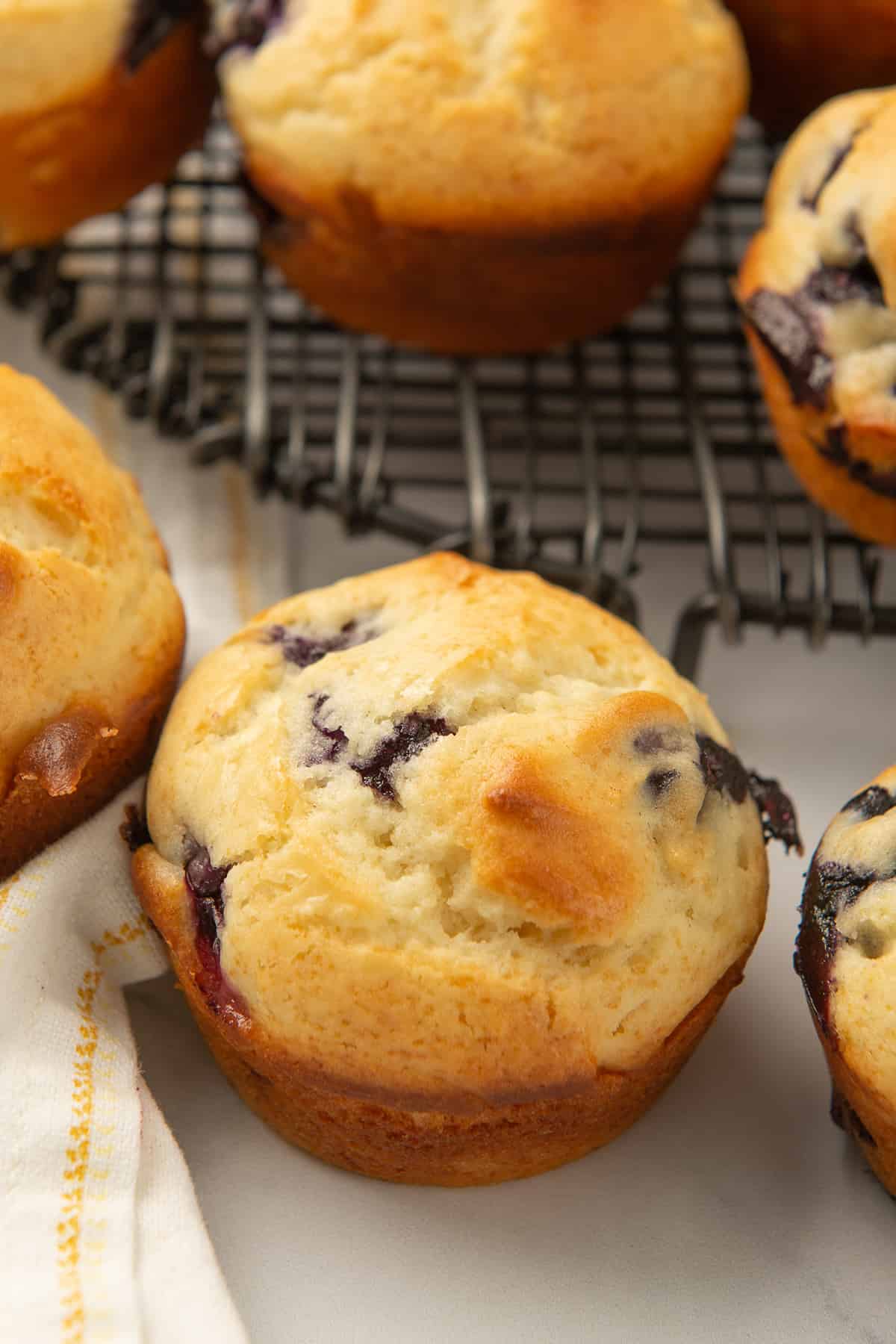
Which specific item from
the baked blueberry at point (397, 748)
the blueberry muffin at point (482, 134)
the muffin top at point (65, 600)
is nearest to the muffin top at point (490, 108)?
the blueberry muffin at point (482, 134)

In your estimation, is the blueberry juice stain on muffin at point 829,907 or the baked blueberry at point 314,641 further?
the baked blueberry at point 314,641

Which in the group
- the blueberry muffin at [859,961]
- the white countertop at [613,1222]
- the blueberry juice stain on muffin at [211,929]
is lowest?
the white countertop at [613,1222]

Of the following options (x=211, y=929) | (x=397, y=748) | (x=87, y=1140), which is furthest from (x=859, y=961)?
(x=87, y=1140)

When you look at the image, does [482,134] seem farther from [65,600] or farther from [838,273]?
[65,600]

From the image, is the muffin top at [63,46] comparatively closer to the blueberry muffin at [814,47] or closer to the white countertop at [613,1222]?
the blueberry muffin at [814,47]

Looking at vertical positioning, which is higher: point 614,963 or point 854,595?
point 614,963

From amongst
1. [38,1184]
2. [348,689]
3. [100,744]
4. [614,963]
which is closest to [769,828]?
[614,963]

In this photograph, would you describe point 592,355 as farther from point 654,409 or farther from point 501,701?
point 501,701

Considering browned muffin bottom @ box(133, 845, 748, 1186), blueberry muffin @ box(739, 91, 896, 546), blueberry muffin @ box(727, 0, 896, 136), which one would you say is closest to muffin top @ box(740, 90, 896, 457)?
blueberry muffin @ box(739, 91, 896, 546)
